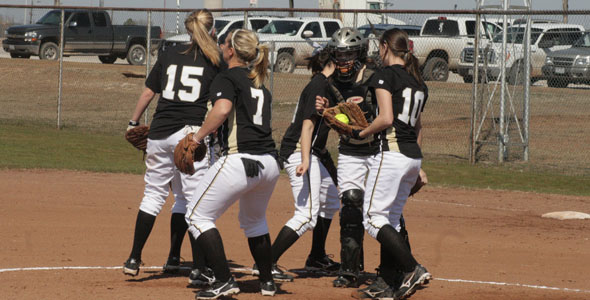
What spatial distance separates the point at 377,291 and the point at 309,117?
4.76 ft

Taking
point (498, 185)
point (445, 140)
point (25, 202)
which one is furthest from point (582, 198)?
point (25, 202)

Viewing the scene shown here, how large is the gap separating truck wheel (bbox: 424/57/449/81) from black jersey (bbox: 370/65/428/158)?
1635 cm

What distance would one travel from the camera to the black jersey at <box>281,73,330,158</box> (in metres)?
6.74

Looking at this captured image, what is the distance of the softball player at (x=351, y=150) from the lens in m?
6.73

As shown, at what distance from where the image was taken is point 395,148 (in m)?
6.22

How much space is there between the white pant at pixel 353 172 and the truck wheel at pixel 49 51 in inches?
927

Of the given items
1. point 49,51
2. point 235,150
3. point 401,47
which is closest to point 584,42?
point 401,47

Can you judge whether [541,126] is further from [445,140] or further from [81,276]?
[81,276]

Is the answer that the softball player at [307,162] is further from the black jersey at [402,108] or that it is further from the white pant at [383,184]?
the black jersey at [402,108]

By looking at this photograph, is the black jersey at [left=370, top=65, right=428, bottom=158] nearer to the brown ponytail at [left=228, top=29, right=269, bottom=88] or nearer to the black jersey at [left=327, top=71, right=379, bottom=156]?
the black jersey at [left=327, top=71, right=379, bottom=156]

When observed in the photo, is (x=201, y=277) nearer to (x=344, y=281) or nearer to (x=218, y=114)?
(x=344, y=281)

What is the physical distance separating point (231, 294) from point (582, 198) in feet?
27.4

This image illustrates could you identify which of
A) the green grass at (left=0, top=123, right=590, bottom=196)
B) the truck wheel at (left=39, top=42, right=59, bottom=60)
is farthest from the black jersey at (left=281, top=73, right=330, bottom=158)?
the truck wheel at (left=39, top=42, right=59, bottom=60)

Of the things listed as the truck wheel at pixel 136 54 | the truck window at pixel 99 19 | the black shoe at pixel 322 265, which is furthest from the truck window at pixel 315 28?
the black shoe at pixel 322 265
